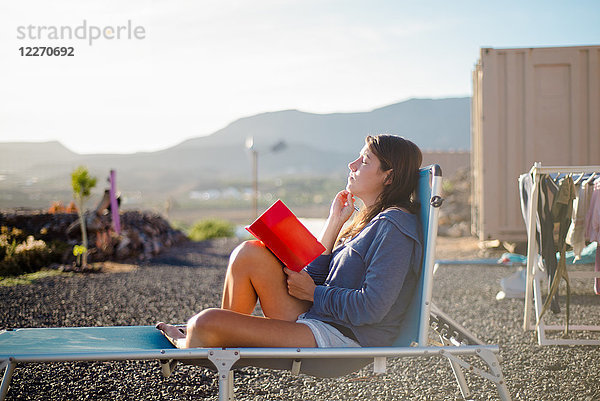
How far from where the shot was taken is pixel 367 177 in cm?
210

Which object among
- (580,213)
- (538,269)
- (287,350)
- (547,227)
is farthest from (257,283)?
(538,269)

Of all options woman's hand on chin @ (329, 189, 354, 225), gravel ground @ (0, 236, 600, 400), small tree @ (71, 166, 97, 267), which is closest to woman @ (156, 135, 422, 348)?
woman's hand on chin @ (329, 189, 354, 225)

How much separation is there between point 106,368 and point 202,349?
163 centimetres

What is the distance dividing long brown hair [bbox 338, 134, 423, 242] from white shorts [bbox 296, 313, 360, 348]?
1.59ft

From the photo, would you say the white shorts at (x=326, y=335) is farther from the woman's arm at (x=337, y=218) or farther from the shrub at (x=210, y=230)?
the shrub at (x=210, y=230)

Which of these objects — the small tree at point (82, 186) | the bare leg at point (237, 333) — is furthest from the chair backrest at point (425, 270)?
the small tree at point (82, 186)

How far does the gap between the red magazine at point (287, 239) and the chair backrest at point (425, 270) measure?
38cm

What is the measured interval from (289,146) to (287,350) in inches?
3313

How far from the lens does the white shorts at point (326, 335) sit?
1865 millimetres

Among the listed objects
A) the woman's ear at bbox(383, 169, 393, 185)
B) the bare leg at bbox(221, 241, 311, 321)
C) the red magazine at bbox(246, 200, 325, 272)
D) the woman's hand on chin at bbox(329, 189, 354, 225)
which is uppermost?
the woman's ear at bbox(383, 169, 393, 185)

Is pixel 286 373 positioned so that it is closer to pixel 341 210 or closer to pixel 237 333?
pixel 341 210

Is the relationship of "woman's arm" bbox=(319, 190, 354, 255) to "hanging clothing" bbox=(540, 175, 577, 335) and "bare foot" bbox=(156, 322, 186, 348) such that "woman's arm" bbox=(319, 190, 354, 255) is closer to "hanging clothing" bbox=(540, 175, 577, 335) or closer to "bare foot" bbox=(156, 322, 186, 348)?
"bare foot" bbox=(156, 322, 186, 348)

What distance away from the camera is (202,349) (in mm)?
1696

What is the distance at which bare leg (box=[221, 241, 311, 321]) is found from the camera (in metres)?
2.01
